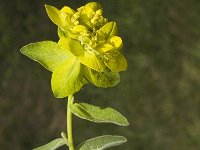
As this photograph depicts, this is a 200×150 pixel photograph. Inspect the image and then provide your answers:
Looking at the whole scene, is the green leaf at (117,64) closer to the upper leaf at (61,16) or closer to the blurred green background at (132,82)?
the upper leaf at (61,16)

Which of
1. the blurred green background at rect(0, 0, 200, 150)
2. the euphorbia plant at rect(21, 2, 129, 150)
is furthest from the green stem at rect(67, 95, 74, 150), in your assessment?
the blurred green background at rect(0, 0, 200, 150)

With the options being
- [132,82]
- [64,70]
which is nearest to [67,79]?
[64,70]

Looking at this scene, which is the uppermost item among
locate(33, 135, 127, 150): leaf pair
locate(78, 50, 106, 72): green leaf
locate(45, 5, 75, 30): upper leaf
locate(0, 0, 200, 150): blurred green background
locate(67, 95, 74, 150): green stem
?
locate(45, 5, 75, 30): upper leaf

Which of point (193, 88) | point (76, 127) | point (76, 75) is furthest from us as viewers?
point (193, 88)

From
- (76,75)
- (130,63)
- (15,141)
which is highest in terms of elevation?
(76,75)

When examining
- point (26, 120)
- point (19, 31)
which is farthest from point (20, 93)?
point (19, 31)

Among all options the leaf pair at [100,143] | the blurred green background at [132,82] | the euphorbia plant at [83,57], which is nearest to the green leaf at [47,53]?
the euphorbia plant at [83,57]

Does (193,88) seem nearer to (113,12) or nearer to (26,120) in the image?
(113,12)

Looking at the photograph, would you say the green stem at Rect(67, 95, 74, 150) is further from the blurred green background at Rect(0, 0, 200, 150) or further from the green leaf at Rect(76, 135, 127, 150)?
the blurred green background at Rect(0, 0, 200, 150)
